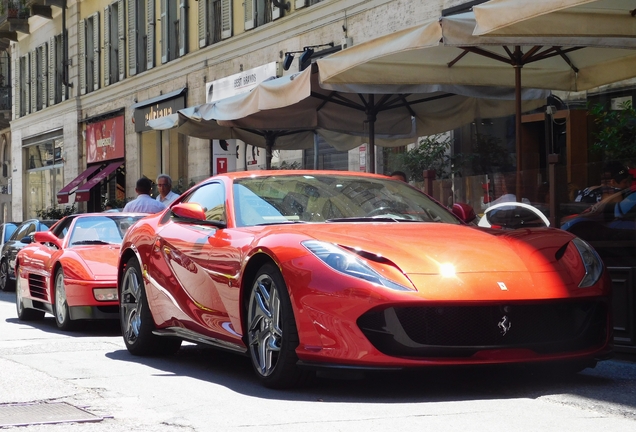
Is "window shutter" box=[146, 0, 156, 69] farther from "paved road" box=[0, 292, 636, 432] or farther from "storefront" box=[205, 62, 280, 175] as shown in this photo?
"paved road" box=[0, 292, 636, 432]

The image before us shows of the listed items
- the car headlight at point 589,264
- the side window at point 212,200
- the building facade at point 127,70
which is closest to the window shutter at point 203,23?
the building facade at point 127,70

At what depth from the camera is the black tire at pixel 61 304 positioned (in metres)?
11.6

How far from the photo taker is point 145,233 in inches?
341

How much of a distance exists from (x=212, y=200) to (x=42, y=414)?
2403 mm

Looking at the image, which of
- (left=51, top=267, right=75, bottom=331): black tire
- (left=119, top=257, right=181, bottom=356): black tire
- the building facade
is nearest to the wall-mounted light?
the building facade

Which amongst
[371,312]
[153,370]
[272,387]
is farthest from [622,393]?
[153,370]

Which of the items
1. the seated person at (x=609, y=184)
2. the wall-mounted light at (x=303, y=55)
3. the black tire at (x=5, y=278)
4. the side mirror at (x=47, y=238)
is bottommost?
the black tire at (x=5, y=278)

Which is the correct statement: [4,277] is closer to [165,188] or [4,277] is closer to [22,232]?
[22,232]

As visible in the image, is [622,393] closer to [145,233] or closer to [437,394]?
[437,394]

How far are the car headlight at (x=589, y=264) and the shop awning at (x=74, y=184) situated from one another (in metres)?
31.9

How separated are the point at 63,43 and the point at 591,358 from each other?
36.7m

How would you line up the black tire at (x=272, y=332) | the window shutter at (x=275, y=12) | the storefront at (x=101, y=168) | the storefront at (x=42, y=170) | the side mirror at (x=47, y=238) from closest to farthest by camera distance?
the black tire at (x=272, y=332) < the side mirror at (x=47, y=238) < the window shutter at (x=275, y=12) < the storefront at (x=101, y=168) < the storefront at (x=42, y=170)

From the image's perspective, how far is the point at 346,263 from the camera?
6004 millimetres

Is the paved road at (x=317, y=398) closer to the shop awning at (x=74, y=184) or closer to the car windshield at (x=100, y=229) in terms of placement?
the car windshield at (x=100, y=229)
